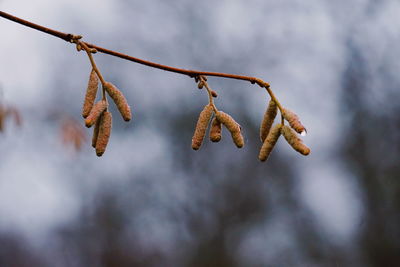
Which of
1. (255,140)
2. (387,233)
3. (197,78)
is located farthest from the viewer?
(255,140)

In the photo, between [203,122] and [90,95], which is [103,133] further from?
[203,122]

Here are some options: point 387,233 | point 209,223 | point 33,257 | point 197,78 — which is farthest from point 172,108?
point 197,78

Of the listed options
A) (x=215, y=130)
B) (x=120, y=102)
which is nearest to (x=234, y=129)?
(x=215, y=130)

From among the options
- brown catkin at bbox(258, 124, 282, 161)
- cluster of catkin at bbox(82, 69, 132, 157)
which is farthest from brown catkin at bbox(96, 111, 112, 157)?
brown catkin at bbox(258, 124, 282, 161)

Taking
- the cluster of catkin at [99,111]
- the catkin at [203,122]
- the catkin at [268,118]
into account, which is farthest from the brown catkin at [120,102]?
the catkin at [268,118]

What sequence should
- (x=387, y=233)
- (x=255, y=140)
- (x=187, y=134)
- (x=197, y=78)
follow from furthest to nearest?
1. (x=187, y=134)
2. (x=255, y=140)
3. (x=387, y=233)
4. (x=197, y=78)

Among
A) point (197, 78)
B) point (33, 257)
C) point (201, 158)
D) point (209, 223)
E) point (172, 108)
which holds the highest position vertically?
point (172, 108)

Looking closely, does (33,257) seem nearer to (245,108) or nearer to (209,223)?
(209,223)
